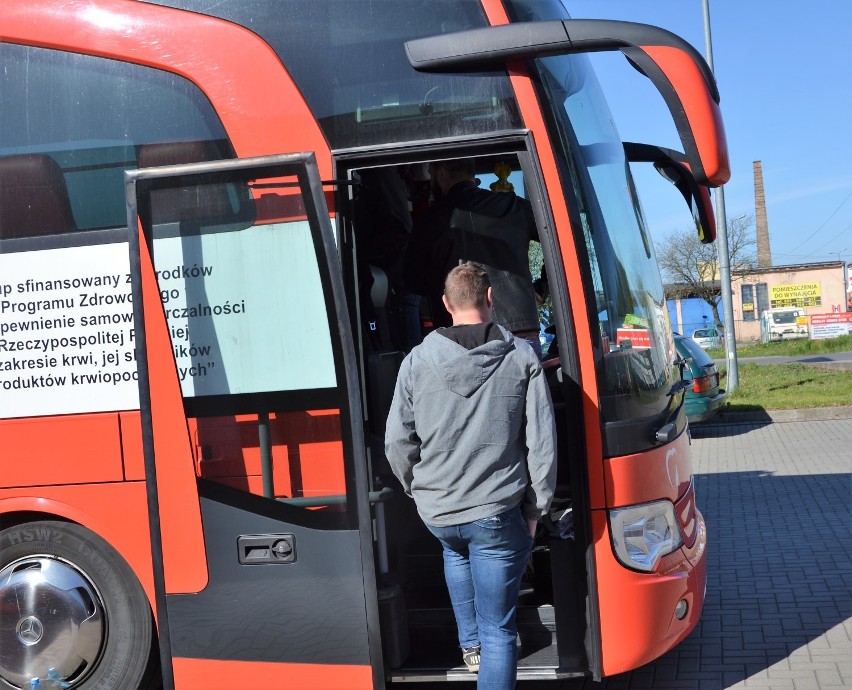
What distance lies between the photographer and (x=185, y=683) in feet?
14.3

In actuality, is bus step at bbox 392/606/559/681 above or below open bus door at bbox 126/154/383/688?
below

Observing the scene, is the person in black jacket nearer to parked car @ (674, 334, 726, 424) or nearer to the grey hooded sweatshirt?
the grey hooded sweatshirt

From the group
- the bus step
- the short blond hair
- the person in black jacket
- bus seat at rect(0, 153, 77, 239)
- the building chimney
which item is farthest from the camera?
the building chimney

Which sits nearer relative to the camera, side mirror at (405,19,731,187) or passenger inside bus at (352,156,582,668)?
side mirror at (405,19,731,187)

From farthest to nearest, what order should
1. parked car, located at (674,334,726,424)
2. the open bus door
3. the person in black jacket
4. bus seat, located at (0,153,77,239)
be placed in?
parked car, located at (674,334,726,424), the person in black jacket, bus seat, located at (0,153,77,239), the open bus door

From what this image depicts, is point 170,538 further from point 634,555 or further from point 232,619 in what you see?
point 634,555

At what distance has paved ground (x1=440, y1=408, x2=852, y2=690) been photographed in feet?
16.4

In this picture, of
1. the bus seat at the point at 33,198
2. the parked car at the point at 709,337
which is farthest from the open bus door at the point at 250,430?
the parked car at the point at 709,337

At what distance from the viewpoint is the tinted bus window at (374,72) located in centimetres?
425

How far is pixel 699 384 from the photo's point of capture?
47.1 feet

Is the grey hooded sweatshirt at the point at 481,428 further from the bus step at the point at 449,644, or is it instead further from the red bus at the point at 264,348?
the bus step at the point at 449,644

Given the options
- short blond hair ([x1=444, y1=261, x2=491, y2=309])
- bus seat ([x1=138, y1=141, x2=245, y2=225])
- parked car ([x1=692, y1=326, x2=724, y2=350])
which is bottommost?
parked car ([x1=692, y1=326, x2=724, y2=350])

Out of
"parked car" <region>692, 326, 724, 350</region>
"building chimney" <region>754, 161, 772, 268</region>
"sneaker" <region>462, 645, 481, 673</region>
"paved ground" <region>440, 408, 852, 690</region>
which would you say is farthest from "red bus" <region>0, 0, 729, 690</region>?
"building chimney" <region>754, 161, 772, 268</region>

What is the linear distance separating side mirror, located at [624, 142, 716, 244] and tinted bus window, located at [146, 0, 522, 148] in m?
1.71
